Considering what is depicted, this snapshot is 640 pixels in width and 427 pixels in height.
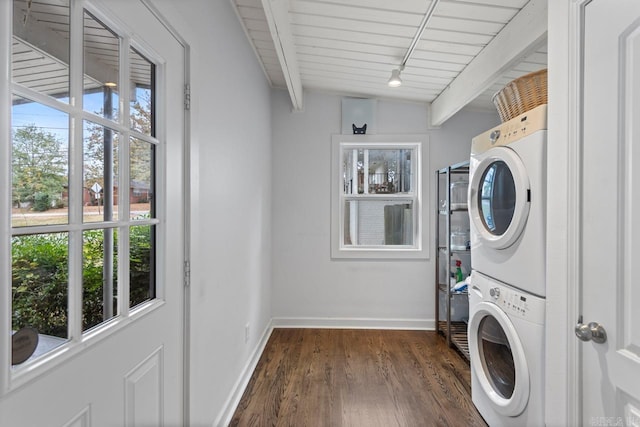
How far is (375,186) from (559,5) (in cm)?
228

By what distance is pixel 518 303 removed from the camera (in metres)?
1.45

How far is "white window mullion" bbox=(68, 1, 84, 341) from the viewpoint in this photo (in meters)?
0.76

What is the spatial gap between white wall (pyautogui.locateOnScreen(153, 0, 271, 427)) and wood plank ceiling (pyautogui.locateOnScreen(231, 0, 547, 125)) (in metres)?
0.30

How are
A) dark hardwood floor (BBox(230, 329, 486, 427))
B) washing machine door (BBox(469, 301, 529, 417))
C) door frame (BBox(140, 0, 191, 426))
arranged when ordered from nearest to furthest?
door frame (BBox(140, 0, 191, 426)), washing machine door (BBox(469, 301, 529, 417)), dark hardwood floor (BBox(230, 329, 486, 427))

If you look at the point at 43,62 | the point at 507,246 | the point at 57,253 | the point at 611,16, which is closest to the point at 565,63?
the point at 611,16

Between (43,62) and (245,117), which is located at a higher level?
(245,117)

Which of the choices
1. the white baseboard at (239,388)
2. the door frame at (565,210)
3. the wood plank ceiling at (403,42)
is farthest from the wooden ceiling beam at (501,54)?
the white baseboard at (239,388)

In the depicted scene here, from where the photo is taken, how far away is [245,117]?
86.1 inches

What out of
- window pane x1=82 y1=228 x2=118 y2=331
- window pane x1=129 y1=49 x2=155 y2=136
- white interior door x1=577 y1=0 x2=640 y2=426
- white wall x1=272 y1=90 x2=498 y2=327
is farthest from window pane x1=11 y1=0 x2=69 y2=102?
white wall x1=272 y1=90 x2=498 y2=327

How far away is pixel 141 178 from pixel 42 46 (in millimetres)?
444

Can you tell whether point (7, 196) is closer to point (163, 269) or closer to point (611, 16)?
point (163, 269)

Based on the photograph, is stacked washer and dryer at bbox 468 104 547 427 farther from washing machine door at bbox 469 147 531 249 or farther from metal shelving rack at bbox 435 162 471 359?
metal shelving rack at bbox 435 162 471 359

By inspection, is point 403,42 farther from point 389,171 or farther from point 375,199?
point 375,199

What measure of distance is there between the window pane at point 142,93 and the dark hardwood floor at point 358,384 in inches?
66.4
